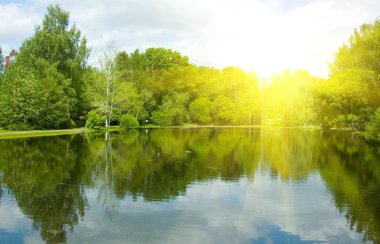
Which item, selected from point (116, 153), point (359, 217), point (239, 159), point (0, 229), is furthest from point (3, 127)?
point (359, 217)

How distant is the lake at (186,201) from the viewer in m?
9.44

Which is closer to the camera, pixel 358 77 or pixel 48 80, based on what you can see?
pixel 358 77

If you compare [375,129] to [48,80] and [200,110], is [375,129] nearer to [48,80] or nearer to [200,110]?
[48,80]

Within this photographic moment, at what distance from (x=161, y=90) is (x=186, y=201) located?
76.7 metres

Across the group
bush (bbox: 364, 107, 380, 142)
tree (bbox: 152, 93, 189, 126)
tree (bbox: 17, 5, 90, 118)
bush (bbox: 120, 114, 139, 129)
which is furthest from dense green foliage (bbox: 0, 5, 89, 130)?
bush (bbox: 364, 107, 380, 142)

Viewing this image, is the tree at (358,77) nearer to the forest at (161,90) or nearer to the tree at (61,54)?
the forest at (161,90)

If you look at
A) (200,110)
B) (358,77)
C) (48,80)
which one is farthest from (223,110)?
(358,77)

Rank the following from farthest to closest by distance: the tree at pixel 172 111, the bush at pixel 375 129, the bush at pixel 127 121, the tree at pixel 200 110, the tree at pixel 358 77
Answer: the tree at pixel 200 110
the tree at pixel 172 111
the bush at pixel 127 121
the tree at pixel 358 77
the bush at pixel 375 129

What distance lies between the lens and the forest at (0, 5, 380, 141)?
45062 mm

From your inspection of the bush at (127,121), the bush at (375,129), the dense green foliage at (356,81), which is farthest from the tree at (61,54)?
the bush at (375,129)

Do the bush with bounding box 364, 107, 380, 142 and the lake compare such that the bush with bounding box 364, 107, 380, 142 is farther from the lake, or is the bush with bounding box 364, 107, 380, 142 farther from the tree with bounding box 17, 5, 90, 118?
the tree with bounding box 17, 5, 90, 118

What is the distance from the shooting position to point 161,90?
88.4 metres

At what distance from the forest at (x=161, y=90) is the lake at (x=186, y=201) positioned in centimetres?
2236

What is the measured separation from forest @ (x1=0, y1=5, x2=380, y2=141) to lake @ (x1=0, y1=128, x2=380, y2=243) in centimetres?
2236
